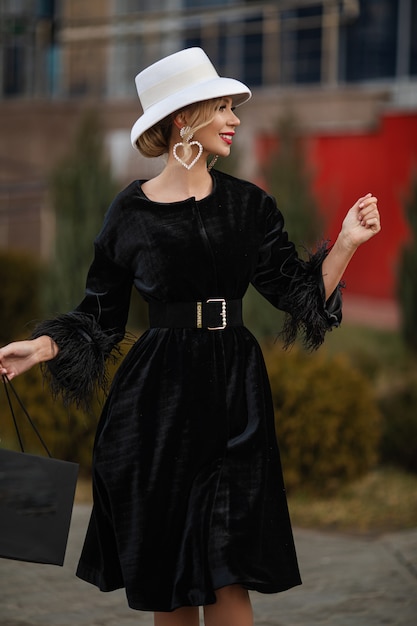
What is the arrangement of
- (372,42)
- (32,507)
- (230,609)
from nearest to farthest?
(230,609), (32,507), (372,42)

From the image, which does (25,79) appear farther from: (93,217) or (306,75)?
(93,217)

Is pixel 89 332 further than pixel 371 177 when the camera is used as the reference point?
No

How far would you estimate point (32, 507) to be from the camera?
355 centimetres

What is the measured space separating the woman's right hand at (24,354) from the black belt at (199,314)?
34 centimetres

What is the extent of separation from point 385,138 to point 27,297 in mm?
4003

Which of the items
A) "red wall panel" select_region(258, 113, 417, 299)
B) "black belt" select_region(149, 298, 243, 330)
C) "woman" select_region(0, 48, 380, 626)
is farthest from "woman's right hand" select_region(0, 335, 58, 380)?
"red wall panel" select_region(258, 113, 417, 299)

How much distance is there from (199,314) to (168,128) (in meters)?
0.55

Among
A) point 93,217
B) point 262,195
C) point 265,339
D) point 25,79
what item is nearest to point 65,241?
point 93,217

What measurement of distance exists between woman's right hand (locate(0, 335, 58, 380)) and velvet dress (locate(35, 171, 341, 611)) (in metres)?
0.04

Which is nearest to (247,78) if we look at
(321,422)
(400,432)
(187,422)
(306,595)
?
(400,432)

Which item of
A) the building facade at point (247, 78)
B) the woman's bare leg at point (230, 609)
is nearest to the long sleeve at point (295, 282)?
the woman's bare leg at point (230, 609)

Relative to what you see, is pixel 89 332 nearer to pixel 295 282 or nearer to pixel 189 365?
pixel 189 365

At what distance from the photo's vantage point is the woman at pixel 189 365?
3479mm

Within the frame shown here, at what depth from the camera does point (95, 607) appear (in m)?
4.90
